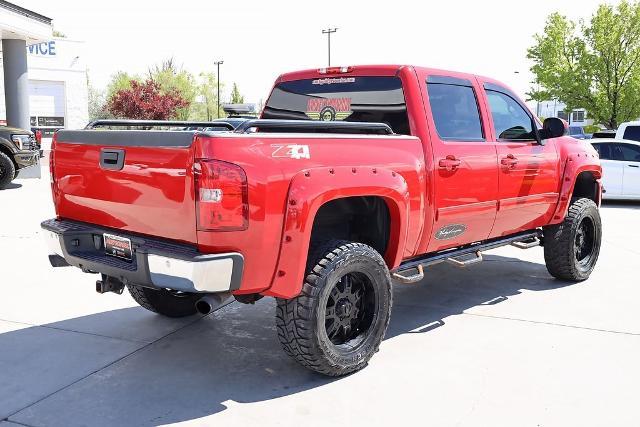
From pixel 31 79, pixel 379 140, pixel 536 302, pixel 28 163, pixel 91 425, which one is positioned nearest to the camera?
pixel 91 425

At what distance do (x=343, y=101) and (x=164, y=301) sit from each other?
7.12ft

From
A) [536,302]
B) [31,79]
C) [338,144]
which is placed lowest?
[536,302]

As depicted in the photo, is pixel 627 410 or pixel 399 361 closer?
pixel 627 410

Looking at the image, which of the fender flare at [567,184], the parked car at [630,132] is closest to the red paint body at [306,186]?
the fender flare at [567,184]

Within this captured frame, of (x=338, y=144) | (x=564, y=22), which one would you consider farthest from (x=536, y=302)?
(x=564, y=22)

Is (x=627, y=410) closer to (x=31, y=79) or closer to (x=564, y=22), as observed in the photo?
(x=564, y=22)

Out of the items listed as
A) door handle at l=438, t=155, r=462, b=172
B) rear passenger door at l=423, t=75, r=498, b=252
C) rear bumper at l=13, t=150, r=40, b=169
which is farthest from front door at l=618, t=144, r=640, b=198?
rear bumper at l=13, t=150, r=40, b=169

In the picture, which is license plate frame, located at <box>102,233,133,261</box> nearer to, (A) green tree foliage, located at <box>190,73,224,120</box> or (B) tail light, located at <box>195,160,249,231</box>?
(B) tail light, located at <box>195,160,249,231</box>

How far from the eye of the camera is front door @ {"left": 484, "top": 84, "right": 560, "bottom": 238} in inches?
209

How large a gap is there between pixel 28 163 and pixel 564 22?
2767cm

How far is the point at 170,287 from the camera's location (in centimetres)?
336

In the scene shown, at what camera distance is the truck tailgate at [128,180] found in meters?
3.33

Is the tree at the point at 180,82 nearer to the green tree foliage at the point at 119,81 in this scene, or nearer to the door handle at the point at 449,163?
the green tree foliage at the point at 119,81

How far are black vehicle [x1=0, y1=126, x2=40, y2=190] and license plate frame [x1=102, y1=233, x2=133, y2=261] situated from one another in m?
11.8
